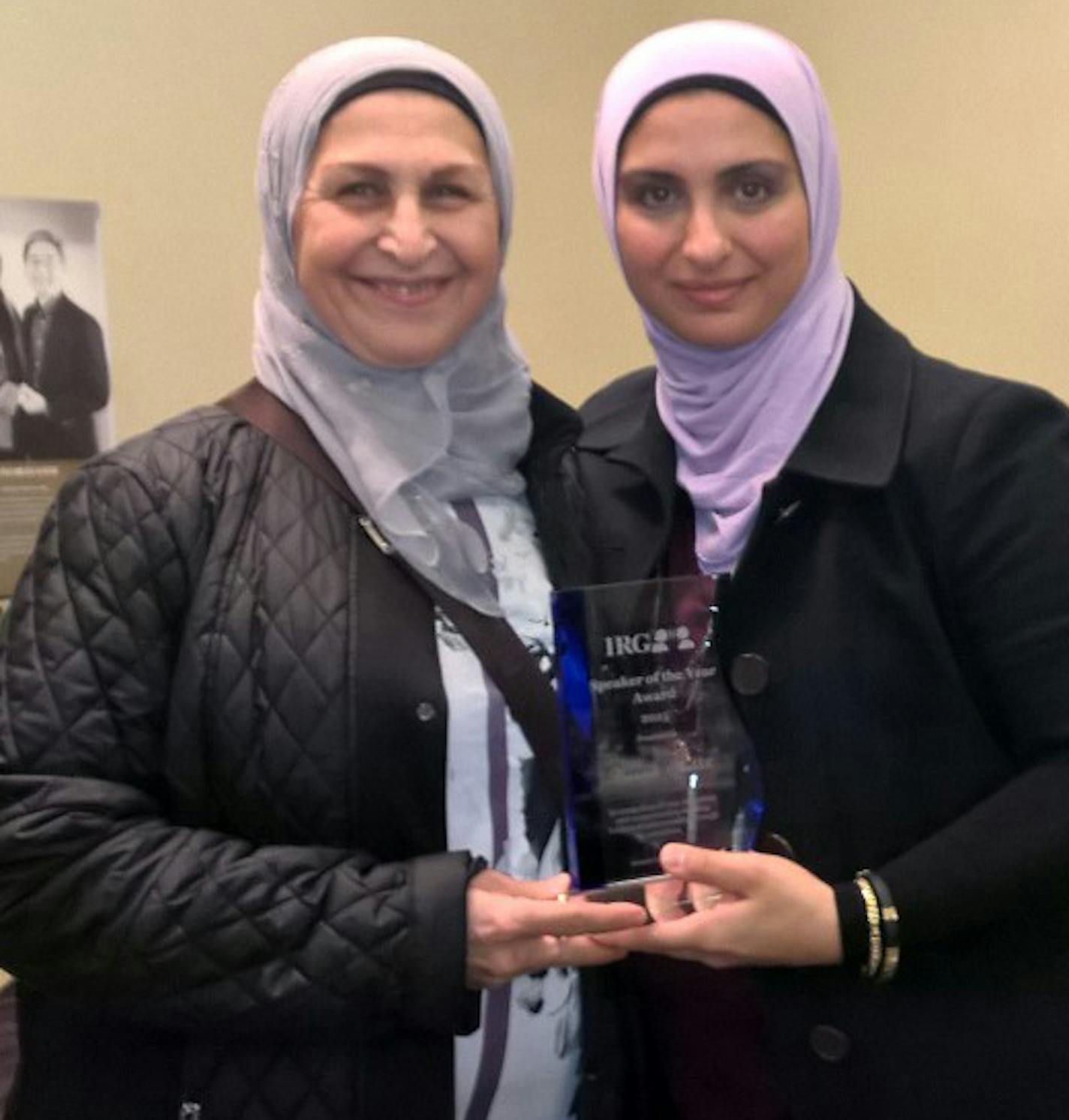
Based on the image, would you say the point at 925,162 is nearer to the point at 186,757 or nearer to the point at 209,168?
the point at 209,168

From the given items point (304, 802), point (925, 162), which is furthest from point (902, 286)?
point (304, 802)

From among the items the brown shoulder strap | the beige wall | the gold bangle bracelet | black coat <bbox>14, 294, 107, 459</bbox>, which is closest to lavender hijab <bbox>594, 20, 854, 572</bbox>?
the brown shoulder strap

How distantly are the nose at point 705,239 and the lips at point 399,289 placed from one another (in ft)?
0.81

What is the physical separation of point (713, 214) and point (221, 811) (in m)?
0.71

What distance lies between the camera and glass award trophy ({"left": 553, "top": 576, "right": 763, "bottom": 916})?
1063mm

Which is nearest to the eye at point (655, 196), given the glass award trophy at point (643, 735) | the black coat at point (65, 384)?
the glass award trophy at point (643, 735)

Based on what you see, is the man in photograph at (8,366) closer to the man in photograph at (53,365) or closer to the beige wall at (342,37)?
the man in photograph at (53,365)

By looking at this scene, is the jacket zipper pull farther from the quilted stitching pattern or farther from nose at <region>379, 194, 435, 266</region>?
nose at <region>379, 194, 435, 266</region>

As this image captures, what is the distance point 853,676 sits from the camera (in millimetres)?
1139

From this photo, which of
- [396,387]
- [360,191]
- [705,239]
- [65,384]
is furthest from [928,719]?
[65,384]

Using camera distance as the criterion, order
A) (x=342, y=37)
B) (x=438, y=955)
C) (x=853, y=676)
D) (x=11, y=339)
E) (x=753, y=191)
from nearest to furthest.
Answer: (x=438, y=955), (x=853, y=676), (x=753, y=191), (x=11, y=339), (x=342, y=37)

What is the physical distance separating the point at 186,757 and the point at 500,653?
0.93ft

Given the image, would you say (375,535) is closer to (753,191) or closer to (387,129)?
(387,129)

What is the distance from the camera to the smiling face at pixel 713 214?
122cm
